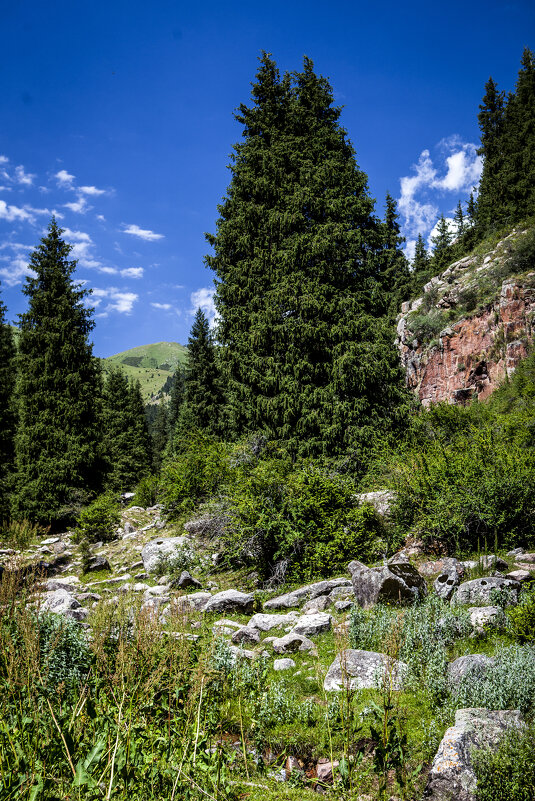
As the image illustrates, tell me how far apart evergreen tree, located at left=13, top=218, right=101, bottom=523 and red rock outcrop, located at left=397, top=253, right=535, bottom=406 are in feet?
60.3

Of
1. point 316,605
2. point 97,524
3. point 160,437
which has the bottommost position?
point 316,605

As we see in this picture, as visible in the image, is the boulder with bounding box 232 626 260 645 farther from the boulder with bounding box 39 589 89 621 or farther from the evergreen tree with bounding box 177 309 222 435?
the evergreen tree with bounding box 177 309 222 435

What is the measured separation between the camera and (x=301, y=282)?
15.2 metres

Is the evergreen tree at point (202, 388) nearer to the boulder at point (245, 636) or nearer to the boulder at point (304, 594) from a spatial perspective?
the boulder at point (304, 594)

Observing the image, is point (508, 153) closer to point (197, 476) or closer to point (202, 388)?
point (202, 388)

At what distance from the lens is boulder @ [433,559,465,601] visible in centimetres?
704

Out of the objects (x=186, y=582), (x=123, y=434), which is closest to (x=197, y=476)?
(x=186, y=582)

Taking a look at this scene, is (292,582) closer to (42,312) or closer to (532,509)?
(532,509)

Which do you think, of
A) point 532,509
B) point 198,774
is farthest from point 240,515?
point 198,774

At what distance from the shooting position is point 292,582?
33.4 feet

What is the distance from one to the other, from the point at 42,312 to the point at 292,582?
63.7ft

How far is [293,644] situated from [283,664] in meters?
0.60

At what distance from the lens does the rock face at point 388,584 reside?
7.18 metres

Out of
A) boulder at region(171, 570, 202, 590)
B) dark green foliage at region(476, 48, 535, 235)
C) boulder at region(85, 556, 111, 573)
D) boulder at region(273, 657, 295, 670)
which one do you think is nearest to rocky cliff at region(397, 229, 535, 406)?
dark green foliage at region(476, 48, 535, 235)
